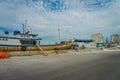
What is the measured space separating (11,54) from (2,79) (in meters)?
21.6

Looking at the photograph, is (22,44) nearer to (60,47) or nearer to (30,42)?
(30,42)

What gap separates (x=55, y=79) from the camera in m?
6.72

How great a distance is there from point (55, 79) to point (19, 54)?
922 inches

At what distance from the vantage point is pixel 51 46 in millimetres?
43781

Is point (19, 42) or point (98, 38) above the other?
point (98, 38)

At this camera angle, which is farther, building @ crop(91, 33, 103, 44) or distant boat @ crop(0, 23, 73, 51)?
building @ crop(91, 33, 103, 44)

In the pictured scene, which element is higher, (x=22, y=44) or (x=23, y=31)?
(x=23, y=31)

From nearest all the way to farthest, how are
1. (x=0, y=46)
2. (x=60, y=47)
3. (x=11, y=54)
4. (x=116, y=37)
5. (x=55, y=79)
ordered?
1. (x=55, y=79)
2. (x=11, y=54)
3. (x=0, y=46)
4. (x=60, y=47)
5. (x=116, y=37)

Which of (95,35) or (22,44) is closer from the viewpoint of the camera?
(22,44)

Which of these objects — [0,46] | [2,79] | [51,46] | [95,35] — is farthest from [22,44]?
[95,35]

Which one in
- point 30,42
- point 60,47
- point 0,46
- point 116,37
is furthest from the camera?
point 116,37

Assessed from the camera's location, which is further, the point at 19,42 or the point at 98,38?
the point at 98,38

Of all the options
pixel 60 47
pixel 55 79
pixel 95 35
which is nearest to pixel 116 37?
pixel 95 35

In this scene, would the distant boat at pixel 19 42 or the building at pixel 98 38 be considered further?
Answer: the building at pixel 98 38
